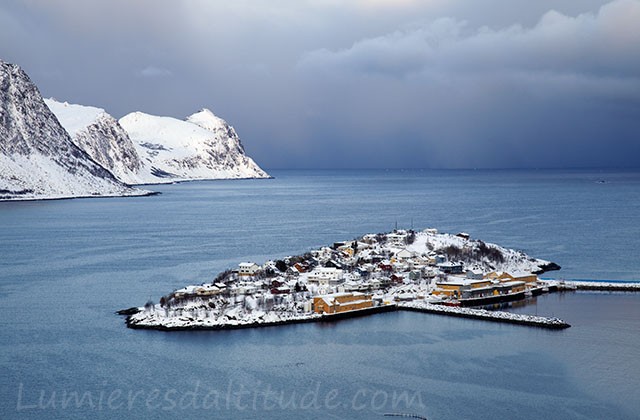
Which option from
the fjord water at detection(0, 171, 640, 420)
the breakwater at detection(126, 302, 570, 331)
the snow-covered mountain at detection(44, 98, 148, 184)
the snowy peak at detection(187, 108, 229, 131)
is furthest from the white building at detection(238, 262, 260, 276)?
the snowy peak at detection(187, 108, 229, 131)

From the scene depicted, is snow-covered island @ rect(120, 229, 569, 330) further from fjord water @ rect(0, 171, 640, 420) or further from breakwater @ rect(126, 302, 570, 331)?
fjord water @ rect(0, 171, 640, 420)

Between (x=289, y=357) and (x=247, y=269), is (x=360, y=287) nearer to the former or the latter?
(x=247, y=269)

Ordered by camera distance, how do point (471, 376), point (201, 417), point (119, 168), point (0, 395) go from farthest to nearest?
→ point (119, 168) < point (471, 376) < point (0, 395) < point (201, 417)

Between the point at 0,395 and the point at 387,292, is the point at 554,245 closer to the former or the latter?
the point at 387,292

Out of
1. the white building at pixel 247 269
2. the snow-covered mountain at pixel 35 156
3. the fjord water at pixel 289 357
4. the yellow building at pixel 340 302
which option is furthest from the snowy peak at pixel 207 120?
the yellow building at pixel 340 302

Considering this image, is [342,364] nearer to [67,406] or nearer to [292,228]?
[67,406]

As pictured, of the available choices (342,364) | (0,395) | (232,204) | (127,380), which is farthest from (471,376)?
(232,204)

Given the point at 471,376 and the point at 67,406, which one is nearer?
the point at 67,406

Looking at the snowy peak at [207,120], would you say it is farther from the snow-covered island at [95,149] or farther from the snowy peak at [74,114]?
the snowy peak at [74,114]

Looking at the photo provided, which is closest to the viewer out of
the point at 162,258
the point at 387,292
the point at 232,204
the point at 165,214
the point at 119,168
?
the point at 387,292
